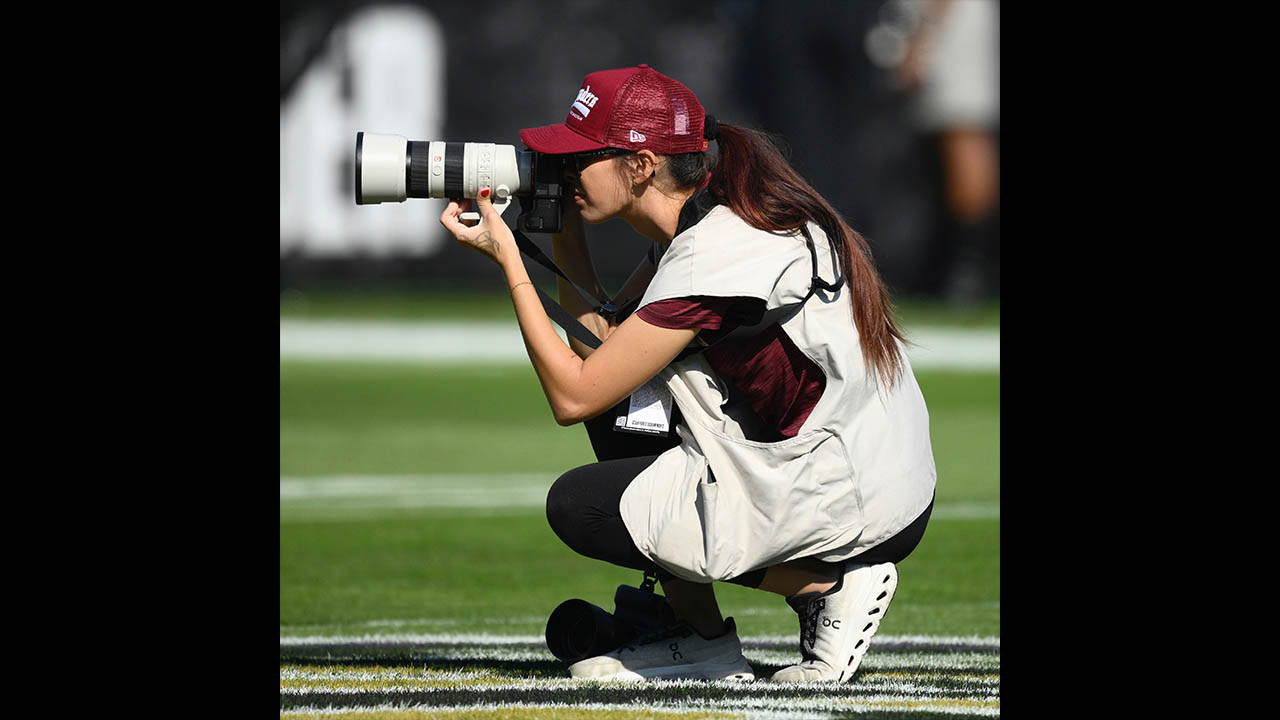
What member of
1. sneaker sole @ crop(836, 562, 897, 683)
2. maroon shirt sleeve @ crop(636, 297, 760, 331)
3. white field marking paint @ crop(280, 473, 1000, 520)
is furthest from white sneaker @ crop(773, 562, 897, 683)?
white field marking paint @ crop(280, 473, 1000, 520)

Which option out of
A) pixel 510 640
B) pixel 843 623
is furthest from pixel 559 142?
pixel 510 640

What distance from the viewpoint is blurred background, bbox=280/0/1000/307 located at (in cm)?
1688

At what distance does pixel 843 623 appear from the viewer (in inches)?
123

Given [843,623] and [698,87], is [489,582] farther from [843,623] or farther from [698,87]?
[698,87]

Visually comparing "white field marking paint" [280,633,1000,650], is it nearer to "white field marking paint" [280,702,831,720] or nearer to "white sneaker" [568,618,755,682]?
"white sneaker" [568,618,755,682]

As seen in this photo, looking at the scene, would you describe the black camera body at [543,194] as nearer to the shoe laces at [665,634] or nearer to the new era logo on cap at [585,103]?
the new era logo on cap at [585,103]

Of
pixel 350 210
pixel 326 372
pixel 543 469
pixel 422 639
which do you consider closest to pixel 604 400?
pixel 422 639

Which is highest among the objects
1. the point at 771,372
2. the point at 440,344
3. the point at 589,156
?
the point at 589,156

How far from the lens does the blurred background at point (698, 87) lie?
664 inches

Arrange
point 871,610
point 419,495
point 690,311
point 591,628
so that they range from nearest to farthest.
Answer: point 690,311 < point 871,610 < point 591,628 < point 419,495

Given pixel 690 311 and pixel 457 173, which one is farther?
pixel 457 173

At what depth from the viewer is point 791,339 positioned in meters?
3.02

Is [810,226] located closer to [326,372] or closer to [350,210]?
[326,372]

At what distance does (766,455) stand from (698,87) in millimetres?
14531
